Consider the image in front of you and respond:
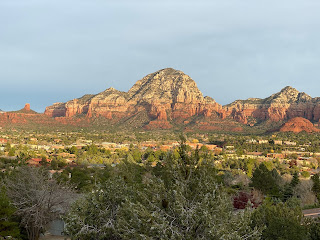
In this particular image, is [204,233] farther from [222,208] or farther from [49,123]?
[49,123]

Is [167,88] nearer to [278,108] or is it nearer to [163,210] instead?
[278,108]

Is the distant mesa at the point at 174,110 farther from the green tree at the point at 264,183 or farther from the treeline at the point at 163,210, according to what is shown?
the treeline at the point at 163,210

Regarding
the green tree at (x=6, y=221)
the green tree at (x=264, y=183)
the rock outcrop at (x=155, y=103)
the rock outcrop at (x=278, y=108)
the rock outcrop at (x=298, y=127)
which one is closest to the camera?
the green tree at (x=6, y=221)

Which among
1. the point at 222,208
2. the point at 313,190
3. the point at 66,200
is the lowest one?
the point at 313,190

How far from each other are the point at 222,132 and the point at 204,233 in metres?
135

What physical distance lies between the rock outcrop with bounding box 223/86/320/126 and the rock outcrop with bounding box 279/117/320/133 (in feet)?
58.6

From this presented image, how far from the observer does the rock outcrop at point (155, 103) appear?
16488 centimetres

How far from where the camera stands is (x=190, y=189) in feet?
32.5

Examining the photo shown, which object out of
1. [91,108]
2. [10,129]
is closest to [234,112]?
[91,108]

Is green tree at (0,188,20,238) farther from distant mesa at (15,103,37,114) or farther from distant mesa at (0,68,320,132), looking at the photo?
distant mesa at (15,103,37,114)

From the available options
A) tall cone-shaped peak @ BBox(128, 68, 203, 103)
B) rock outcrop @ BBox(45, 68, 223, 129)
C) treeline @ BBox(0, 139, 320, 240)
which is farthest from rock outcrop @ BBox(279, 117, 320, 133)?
treeline @ BBox(0, 139, 320, 240)

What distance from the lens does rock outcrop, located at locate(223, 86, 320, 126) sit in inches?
6147

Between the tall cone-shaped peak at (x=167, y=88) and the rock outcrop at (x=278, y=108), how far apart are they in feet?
73.8

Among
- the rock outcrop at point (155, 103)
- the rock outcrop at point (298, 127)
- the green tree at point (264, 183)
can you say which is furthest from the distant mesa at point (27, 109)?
the green tree at point (264, 183)
